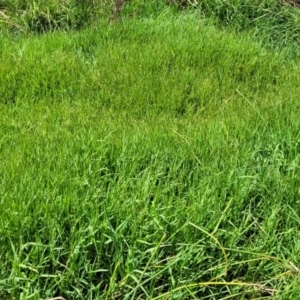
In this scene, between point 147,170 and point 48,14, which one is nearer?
point 147,170

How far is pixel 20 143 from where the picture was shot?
115 inches

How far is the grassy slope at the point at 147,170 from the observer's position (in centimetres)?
225

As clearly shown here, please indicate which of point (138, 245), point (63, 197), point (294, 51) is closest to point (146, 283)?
point (138, 245)

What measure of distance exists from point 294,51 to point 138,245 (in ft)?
8.40

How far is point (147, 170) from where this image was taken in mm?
2676

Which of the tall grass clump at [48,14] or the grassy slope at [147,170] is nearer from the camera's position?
the grassy slope at [147,170]

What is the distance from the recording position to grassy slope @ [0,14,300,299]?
2.25m

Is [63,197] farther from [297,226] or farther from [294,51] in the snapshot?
[294,51]

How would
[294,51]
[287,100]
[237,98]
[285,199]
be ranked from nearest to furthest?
→ 1. [285,199]
2. [287,100]
3. [237,98]
4. [294,51]

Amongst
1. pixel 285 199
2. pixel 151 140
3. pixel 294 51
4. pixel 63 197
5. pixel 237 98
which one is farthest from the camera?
pixel 294 51

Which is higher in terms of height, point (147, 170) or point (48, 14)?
point (147, 170)

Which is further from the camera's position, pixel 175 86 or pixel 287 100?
pixel 175 86

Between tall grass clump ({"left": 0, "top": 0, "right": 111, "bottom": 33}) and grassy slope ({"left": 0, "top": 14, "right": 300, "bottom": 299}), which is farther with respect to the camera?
tall grass clump ({"left": 0, "top": 0, "right": 111, "bottom": 33})

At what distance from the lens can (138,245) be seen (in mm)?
2305
